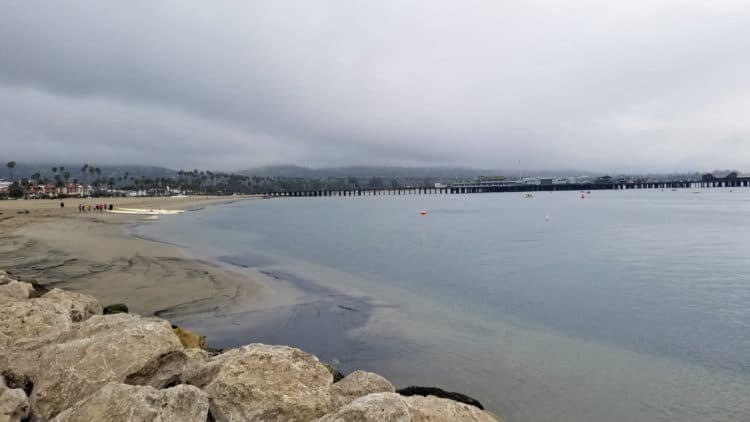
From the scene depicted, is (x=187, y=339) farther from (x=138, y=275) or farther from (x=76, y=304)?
(x=138, y=275)

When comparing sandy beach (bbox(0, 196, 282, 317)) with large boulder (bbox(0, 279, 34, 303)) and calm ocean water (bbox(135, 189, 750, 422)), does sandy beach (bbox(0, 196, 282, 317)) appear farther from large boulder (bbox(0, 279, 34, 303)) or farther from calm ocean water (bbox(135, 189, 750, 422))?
large boulder (bbox(0, 279, 34, 303))

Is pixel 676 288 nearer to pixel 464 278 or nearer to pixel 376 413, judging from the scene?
pixel 464 278

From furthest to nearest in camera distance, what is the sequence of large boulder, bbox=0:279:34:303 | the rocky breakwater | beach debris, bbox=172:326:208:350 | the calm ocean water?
large boulder, bbox=0:279:34:303 < the calm ocean water < beach debris, bbox=172:326:208:350 < the rocky breakwater

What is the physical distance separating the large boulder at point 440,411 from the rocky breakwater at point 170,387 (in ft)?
0.04

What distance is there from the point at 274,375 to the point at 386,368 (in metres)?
4.35

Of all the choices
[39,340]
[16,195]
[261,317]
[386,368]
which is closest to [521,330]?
[386,368]

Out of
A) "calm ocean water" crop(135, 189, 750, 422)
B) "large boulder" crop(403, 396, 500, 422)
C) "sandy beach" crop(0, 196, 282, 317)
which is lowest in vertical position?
"calm ocean water" crop(135, 189, 750, 422)

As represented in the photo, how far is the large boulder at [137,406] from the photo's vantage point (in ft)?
15.0

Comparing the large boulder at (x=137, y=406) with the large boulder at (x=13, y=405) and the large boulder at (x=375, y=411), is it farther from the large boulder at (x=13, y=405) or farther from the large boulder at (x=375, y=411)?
the large boulder at (x=375, y=411)

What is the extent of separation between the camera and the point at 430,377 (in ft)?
29.9

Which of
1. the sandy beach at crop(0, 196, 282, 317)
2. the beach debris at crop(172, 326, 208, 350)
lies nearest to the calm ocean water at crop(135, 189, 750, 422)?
the sandy beach at crop(0, 196, 282, 317)

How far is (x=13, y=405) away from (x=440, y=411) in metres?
4.71

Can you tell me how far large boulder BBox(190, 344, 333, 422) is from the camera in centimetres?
528

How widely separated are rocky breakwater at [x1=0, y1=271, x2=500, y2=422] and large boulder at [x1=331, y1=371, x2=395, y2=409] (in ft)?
0.04
